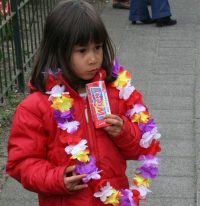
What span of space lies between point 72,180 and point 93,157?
162mm

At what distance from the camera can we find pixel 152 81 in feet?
20.8

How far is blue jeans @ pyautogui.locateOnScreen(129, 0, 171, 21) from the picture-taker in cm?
834

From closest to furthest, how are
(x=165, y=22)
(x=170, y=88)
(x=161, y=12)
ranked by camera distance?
(x=170, y=88) → (x=161, y=12) → (x=165, y=22)

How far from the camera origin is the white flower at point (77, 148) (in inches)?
102

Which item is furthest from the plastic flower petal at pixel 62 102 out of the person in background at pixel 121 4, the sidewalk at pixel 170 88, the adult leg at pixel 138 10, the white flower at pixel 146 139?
the person in background at pixel 121 4

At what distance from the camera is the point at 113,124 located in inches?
101

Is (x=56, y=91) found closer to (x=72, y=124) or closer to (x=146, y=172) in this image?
(x=72, y=124)

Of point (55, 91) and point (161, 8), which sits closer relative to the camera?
point (55, 91)

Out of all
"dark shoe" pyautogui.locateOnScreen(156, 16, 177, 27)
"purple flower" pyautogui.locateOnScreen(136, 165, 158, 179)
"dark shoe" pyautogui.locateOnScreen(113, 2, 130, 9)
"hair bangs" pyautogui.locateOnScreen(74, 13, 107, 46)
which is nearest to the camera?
"hair bangs" pyautogui.locateOnScreen(74, 13, 107, 46)

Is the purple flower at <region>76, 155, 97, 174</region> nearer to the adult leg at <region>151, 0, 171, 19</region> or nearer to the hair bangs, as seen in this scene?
the hair bangs

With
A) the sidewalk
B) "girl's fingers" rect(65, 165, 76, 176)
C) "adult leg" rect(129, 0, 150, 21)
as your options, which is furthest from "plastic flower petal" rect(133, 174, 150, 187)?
"adult leg" rect(129, 0, 150, 21)

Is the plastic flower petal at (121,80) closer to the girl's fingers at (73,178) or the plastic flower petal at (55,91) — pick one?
the plastic flower petal at (55,91)

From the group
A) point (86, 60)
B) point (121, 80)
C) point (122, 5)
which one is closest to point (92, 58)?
point (86, 60)

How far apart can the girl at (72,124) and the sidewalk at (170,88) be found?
141cm
